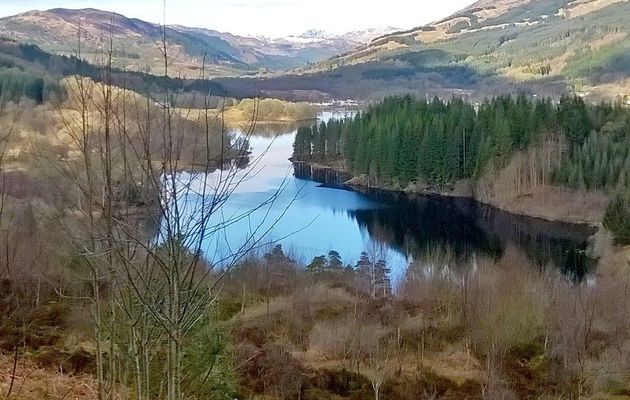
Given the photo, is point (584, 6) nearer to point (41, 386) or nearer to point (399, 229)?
point (399, 229)

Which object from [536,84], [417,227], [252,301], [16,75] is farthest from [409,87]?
[252,301]

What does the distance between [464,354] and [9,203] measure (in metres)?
10.9

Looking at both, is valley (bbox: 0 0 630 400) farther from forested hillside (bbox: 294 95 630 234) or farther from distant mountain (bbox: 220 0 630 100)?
distant mountain (bbox: 220 0 630 100)

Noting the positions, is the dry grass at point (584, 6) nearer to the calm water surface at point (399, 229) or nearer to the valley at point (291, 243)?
the valley at point (291, 243)

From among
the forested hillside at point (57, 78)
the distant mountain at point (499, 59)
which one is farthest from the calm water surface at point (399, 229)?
the distant mountain at point (499, 59)

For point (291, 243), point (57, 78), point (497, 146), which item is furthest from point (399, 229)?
point (57, 78)

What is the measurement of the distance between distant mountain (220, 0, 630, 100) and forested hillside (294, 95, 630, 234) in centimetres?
3444

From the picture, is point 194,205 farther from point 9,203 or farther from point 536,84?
point 536,84

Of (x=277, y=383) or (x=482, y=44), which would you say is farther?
(x=482, y=44)

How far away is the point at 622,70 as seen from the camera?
7906 centimetres

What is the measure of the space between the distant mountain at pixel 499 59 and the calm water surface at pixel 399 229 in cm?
4235

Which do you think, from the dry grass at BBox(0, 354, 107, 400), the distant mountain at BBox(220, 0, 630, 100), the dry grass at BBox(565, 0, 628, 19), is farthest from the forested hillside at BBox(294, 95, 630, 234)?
the dry grass at BBox(565, 0, 628, 19)

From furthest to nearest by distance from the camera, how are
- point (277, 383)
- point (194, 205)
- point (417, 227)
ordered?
point (417, 227), point (277, 383), point (194, 205)

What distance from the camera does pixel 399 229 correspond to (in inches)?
1073
